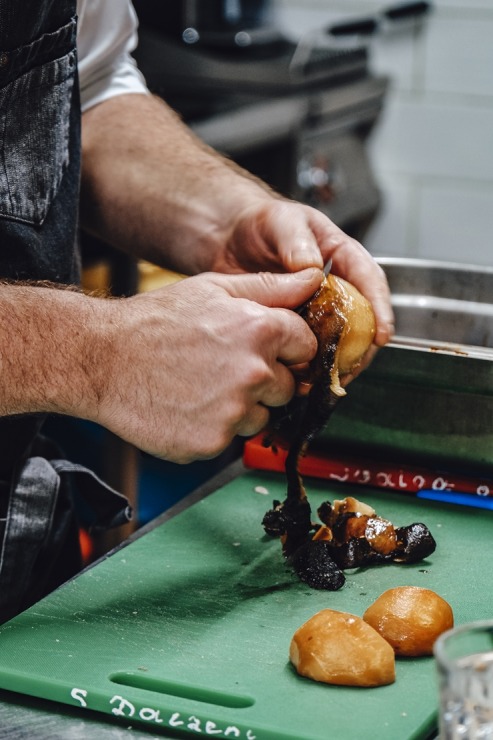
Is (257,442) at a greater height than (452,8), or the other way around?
(452,8)

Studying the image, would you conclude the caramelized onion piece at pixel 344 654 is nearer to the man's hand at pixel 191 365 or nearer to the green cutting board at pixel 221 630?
the green cutting board at pixel 221 630

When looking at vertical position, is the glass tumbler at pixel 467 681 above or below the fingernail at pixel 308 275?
below

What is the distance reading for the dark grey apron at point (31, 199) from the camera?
4.39 feet

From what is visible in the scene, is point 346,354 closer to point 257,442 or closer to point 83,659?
point 257,442

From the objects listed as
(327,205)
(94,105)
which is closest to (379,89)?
(327,205)

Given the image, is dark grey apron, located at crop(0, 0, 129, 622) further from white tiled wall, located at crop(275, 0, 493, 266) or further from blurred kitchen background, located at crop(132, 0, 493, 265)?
white tiled wall, located at crop(275, 0, 493, 266)

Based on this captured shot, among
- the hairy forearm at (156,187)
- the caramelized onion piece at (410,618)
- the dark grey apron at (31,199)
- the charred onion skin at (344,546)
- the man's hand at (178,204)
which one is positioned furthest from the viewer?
the hairy forearm at (156,187)

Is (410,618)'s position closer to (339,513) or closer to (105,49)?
(339,513)

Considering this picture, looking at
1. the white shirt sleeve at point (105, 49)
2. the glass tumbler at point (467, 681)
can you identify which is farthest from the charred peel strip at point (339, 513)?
the white shirt sleeve at point (105, 49)

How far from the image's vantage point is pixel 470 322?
1673 mm

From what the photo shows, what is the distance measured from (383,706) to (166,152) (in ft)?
3.20

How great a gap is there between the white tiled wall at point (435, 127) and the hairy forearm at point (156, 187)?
1.96 meters

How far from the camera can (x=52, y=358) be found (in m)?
1.11

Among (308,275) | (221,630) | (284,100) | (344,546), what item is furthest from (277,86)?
(221,630)
